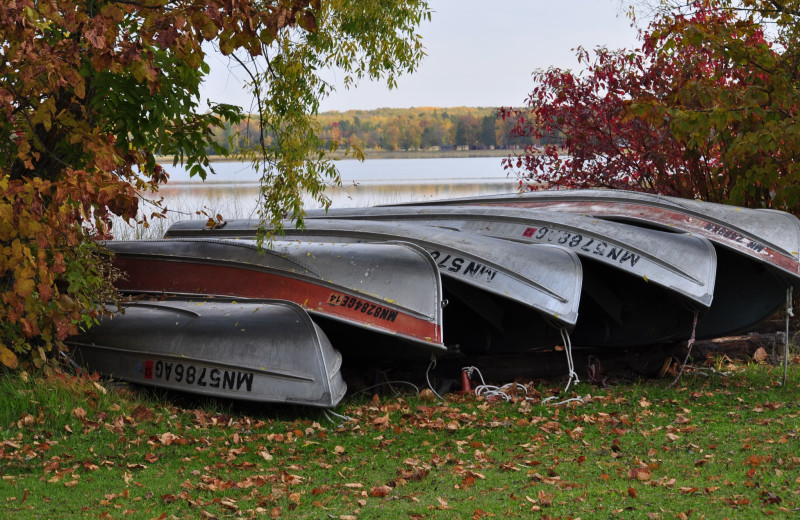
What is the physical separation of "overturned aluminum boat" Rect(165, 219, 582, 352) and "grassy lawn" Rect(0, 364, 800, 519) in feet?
2.57

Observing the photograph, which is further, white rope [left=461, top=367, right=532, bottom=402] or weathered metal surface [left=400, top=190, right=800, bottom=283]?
weathered metal surface [left=400, top=190, right=800, bottom=283]

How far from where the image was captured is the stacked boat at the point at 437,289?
6.74 metres

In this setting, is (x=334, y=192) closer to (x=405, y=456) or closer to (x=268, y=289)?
(x=268, y=289)

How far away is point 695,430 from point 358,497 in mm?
2486

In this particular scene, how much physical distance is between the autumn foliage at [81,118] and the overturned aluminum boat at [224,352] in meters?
0.40

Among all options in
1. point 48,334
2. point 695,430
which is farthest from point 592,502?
point 48,334

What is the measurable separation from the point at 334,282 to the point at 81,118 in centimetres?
230

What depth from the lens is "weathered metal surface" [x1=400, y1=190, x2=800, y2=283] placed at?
7723 millimetres

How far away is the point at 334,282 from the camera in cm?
725

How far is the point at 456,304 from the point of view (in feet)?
29.5

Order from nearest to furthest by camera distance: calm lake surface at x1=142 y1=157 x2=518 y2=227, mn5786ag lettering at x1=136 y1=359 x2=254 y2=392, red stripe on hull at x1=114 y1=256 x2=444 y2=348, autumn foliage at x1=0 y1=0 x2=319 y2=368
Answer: autumn foliage at x1=0 y1=0 x2=319 y2=368, mn5786ag lettering at x1=136 y1=359 x2=254 y2=392, red stripe on hull at x1=114 y1=256 x2=444 y2=348, calm lake surface at x1=142 y1=157 x2=518 y2=227

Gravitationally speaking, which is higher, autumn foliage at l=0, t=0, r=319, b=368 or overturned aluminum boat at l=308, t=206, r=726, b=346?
autumn foliage at l=0, t=0, r=319, b=368

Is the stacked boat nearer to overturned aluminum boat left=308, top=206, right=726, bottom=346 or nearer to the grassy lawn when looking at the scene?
overturned aluminum boat left=308, top=206, right=726, bottom=346

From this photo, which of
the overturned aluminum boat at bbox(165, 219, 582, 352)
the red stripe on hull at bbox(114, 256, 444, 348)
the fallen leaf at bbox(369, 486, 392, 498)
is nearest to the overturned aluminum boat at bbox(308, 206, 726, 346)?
the overturned aluminum boat at bbox(165, 219, 582, 352)
